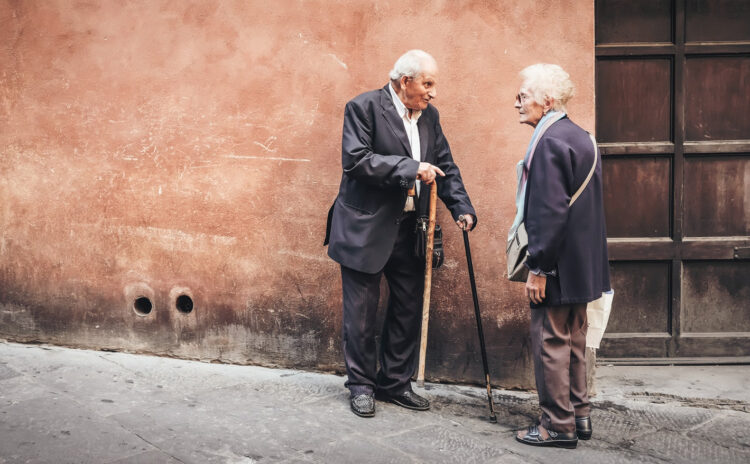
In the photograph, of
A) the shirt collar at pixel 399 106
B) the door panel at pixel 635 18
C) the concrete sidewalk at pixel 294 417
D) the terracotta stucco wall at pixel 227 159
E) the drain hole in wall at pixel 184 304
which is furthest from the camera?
the drain hole in wall at pixel 184 304

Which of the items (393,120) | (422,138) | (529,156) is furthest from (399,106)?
(529,156)

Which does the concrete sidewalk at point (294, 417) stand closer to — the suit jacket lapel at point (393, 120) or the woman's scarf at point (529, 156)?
the woman's scarf at point (529, 156)

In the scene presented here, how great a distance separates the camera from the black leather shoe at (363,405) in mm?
3633

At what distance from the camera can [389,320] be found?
12.8ft

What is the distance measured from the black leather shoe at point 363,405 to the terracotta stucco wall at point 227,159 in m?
0.60

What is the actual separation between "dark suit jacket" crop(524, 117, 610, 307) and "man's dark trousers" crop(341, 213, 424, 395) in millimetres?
752

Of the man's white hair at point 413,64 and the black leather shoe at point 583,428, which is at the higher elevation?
the man's white hair at point 413,64

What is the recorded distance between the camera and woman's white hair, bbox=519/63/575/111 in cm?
330

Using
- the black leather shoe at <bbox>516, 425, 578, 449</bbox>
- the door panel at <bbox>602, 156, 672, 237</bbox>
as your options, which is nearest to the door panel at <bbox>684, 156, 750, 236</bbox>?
the door panel at <bbox>602, 156, 672, 237</bbox>

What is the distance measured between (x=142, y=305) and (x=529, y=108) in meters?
2.60

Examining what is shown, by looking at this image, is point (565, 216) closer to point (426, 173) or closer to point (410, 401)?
point (426, 173)

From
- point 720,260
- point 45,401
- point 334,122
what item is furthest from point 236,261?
point 720,260

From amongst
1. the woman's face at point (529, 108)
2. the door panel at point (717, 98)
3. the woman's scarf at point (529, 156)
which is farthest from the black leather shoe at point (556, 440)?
the door panel at point (717, 98)

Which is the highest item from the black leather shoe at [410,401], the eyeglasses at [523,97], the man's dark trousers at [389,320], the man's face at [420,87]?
the man's face at [420,87]
